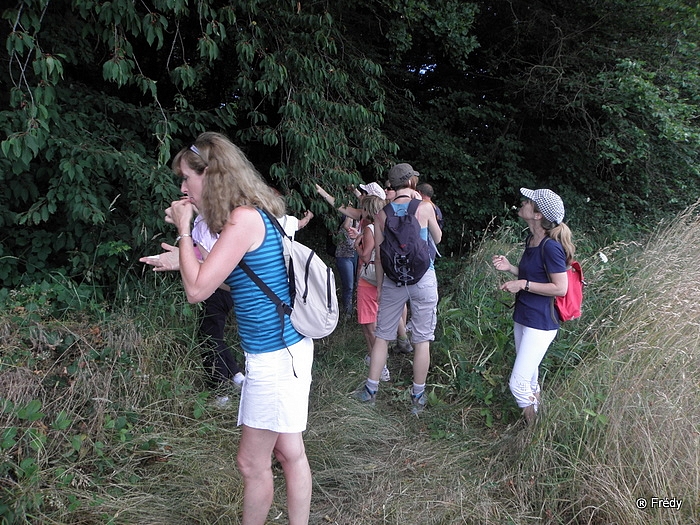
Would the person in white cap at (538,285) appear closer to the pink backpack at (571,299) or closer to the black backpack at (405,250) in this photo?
the pink backpack at (571,299)

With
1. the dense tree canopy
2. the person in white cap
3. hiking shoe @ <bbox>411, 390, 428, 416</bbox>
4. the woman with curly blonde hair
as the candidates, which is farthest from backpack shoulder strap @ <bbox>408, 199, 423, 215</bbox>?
the woman with curly blonde hair

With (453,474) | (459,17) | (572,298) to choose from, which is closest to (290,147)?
(572,298)

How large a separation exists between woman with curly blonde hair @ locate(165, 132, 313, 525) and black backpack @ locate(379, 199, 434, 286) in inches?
64.3

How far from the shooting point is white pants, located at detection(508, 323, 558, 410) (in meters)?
3.27

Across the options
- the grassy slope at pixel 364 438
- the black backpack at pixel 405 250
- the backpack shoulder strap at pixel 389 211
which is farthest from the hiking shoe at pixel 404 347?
the backpack shoulder strap at pixel 389 211

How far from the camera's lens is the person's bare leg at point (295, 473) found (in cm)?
217

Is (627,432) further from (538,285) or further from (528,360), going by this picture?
(538,285)

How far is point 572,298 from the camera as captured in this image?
3303 millimetres

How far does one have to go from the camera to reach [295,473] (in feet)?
7.22

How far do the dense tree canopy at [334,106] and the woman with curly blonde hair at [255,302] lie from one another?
157cm

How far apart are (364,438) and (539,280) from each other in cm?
156

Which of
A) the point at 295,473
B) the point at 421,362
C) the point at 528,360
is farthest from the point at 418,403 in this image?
the point at 295,473

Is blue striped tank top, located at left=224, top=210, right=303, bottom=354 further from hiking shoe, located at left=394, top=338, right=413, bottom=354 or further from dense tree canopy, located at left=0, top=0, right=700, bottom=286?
Result: hiking shoe, located at left=394, top=338, right=413, bottom=354

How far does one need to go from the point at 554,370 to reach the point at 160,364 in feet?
9.38
